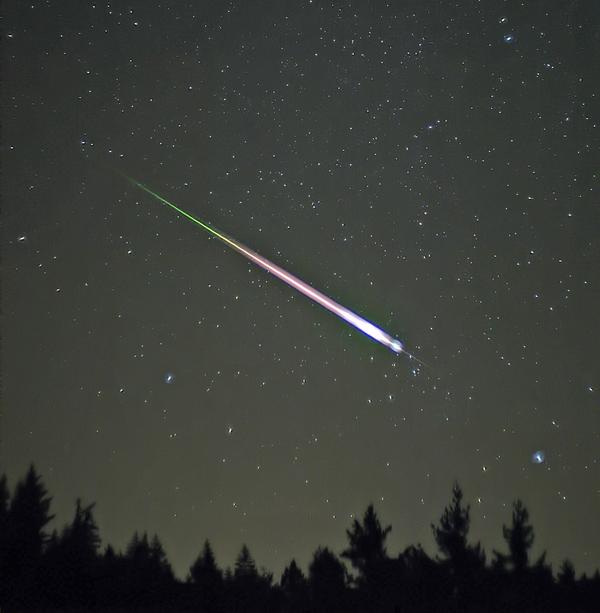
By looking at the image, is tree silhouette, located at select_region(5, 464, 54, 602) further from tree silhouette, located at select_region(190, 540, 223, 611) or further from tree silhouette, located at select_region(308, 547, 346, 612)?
tree silhouette, located at select_region(308, 547, 346, 612)

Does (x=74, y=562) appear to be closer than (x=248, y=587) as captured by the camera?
Yes

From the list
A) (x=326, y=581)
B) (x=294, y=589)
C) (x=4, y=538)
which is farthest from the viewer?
(x=294, y=589)

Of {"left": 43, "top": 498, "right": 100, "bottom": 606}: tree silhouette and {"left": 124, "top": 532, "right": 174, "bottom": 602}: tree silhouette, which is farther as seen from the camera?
{"left": 124, "top": 532, "right": 174, "bottom": 602}: tree silhouette

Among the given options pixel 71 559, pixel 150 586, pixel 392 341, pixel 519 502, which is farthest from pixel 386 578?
pixel 392 341

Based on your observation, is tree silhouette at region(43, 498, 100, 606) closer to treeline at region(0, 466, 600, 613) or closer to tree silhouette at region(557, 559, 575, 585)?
treeline at region(0, 466, 600, 613)

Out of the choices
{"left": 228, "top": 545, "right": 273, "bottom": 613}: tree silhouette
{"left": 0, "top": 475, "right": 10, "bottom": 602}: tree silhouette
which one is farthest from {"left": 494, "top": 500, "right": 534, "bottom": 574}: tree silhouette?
{"left": 0, "top": 475, "right": 10, "bottom": 602}: tree silhouette

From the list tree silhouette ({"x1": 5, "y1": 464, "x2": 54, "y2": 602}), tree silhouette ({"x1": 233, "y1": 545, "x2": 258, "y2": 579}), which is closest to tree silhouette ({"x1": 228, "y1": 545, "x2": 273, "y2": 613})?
tree silhouette ({"x1": 233, "y1": 545, "x2": 258, "y2": 579})

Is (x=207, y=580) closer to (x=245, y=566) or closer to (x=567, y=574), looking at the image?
(x=245, y=566)

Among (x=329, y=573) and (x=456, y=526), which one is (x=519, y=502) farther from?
(x=329, y=573)

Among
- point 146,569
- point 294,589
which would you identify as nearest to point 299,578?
point 294,589
